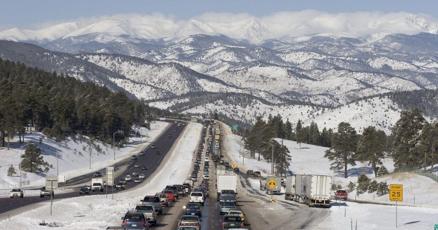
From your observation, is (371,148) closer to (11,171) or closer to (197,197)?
(11,171)

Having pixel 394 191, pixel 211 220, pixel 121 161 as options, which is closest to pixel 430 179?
pixel 211 220

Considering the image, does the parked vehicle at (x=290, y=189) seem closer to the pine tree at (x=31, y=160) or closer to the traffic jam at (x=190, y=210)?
the traffic jam at (x=190, y=210)

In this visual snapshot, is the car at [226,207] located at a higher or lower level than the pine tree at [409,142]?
lower

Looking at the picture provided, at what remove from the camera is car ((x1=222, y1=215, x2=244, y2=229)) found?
55406 millimetres

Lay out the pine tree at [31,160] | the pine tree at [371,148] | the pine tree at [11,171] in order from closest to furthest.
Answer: the pine tree at [11,171]
the pine tree at [31,160]
the pine tree at [371,148]

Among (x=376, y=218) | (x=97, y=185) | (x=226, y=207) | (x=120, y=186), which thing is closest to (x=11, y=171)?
(x=120, y=186)

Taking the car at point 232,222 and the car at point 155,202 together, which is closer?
the car at point 232,222

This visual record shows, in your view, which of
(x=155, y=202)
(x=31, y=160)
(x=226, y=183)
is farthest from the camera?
(x=31, y=160)

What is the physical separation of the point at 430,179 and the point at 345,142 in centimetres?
7081

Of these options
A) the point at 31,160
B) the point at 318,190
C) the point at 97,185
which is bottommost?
the point at 97,185

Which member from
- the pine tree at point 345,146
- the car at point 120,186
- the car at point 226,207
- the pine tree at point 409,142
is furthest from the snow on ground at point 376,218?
the pine tree at point 345,146

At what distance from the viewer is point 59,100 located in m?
190

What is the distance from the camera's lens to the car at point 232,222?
55.4 metres

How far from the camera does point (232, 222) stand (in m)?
56.4
